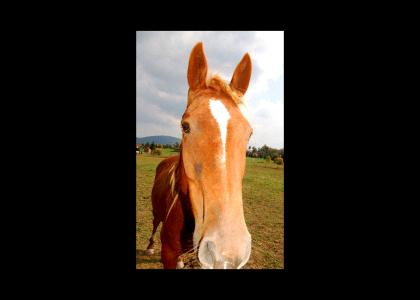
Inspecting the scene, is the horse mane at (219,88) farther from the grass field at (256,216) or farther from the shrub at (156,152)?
the shrub at (156,152)

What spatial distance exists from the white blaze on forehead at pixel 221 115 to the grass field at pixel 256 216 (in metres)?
2.66

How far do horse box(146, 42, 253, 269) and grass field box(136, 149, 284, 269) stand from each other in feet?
8.02

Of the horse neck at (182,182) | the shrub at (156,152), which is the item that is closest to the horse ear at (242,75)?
the horse neck at (182,182)

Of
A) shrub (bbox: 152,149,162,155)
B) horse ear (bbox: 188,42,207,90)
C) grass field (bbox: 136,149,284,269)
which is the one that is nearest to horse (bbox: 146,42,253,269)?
horse ear (bbox: 188,42,207,90)

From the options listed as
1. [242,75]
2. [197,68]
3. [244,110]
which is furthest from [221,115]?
[242,75]

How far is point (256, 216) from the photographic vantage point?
684 centimetres

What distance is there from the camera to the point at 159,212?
374 centimetres

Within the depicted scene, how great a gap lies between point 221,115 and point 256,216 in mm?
5703

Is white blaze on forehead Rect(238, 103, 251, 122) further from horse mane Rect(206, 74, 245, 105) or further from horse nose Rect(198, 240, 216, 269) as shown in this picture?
horse nose Rect(198, 240, 216, 269)

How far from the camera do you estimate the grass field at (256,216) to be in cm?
446
